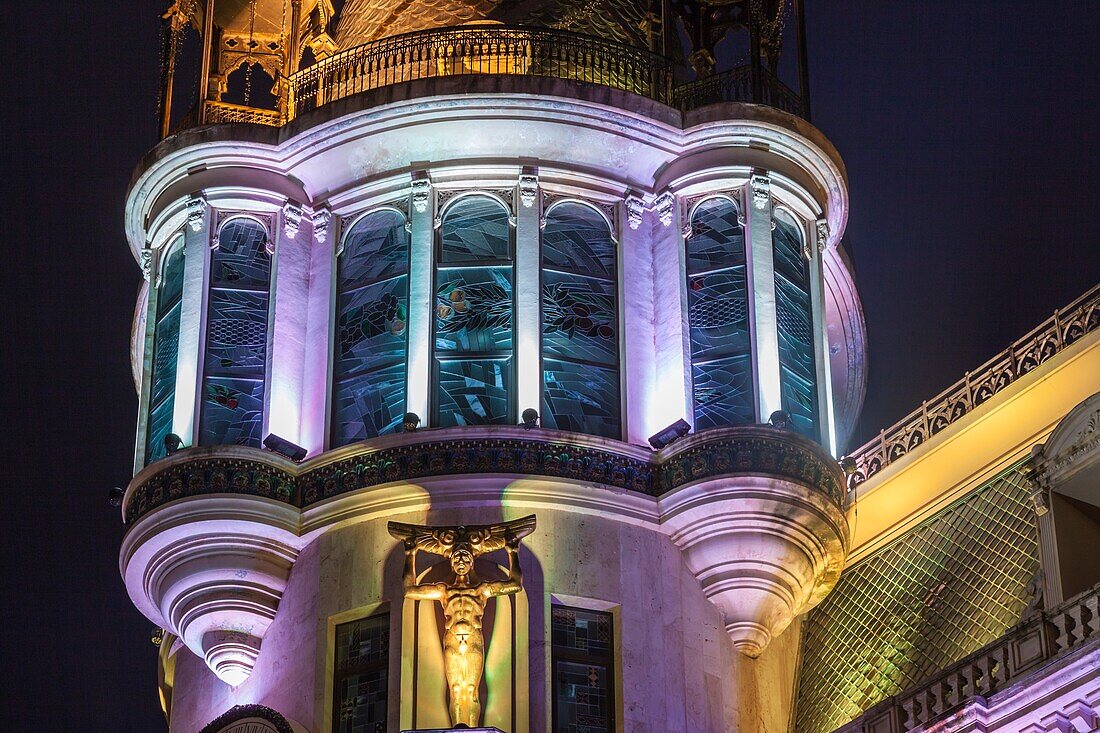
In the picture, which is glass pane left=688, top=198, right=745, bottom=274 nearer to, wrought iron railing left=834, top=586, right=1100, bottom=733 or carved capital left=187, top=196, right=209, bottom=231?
carved capital left=187, top=196, right=209, bottom=231

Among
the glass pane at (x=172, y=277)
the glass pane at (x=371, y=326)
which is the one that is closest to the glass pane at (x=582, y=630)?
the glass pane at (x=371, y=326)

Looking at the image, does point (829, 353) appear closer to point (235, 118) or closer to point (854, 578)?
point (854, 578)

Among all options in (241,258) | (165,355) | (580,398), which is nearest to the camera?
(580,398)

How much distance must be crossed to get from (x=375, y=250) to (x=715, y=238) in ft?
17.0

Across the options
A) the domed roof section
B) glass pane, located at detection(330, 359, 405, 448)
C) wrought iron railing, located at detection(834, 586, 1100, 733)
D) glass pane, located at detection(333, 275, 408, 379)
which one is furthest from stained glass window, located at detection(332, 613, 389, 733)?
the domed roof section

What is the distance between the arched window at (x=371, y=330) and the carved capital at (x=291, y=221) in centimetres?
82

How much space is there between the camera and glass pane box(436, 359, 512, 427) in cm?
4094

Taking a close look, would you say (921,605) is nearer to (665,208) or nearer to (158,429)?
(665,208)


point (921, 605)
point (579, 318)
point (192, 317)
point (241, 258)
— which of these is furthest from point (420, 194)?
point (921, 605)

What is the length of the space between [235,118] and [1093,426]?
49.9 feet

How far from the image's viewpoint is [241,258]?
43.5 m

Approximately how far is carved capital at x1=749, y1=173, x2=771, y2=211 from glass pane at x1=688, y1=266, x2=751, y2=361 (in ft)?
3.62

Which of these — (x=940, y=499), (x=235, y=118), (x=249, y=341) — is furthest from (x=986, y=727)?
(x=235, y=118)

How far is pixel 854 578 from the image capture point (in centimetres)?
4288
